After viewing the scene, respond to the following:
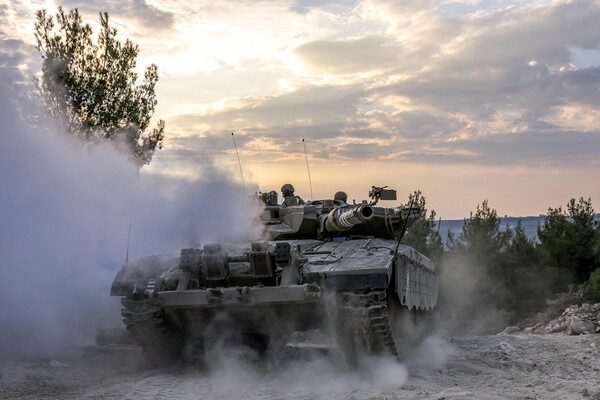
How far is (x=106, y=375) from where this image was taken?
11375mm

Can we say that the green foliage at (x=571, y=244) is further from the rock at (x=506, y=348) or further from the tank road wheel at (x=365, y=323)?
the tank road wheel at (x=365, y=323)

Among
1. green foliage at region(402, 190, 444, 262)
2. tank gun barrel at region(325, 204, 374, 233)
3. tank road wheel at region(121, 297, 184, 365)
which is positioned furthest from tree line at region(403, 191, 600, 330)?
tank road wheel at region(121, 297, 184, 365)

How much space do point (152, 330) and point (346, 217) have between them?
3.47m

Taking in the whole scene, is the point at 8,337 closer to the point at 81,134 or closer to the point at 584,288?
the point at 81,134

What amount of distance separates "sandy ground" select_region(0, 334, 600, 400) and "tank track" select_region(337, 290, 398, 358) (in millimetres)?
245

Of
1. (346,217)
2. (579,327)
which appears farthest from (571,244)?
(346,217)

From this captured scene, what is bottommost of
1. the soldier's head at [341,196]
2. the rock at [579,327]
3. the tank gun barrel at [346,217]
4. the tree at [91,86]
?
the rock at [579,327]

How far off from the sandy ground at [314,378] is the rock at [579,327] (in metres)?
4.38

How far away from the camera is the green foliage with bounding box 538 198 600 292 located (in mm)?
27016

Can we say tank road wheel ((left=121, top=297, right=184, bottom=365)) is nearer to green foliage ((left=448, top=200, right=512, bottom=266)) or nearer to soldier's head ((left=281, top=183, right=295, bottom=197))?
soldier's head ((left=281, top=183, right=295, bottom=197))

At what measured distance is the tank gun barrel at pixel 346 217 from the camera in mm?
11906

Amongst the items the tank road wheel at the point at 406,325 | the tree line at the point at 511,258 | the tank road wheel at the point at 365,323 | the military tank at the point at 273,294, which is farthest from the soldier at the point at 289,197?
the tree line at the point at 511,258

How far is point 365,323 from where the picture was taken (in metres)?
10.8

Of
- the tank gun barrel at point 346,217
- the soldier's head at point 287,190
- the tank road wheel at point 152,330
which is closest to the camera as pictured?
the tank road wheel at point 152,330
